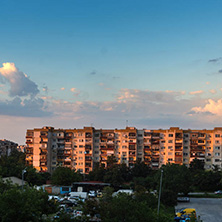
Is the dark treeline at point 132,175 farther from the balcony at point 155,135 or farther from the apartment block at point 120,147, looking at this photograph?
the balcony at point 155,135

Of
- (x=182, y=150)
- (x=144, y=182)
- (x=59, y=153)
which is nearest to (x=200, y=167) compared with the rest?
(x=182, y=150)

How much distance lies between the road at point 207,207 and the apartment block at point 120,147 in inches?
1163

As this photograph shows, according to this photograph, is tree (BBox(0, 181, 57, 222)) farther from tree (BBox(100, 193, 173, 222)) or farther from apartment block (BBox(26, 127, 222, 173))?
apartment block (BBox(26, 127, 222, 173))

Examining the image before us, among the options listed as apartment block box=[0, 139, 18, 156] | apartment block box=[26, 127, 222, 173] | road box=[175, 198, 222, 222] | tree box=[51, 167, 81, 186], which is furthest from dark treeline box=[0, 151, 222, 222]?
apartment block box=[0, 139, 18, 156]

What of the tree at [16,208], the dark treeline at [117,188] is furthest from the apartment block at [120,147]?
the tree at [16,208]

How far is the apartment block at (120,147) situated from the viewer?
91.4m

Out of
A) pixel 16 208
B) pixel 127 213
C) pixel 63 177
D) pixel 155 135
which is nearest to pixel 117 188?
pixel 63 177

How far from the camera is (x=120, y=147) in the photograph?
3666 inches

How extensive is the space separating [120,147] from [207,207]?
42424 mm

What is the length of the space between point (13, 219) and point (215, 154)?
77350 mm

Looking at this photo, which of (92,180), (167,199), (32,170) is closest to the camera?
(167,199)

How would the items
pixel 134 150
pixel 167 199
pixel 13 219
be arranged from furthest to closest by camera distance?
pixel 134 150 → pixel 167 199 → pixel 13 219

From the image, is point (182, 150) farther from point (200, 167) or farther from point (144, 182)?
point (144, 182)

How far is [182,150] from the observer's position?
91250mm
